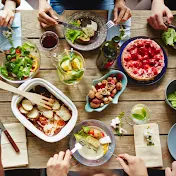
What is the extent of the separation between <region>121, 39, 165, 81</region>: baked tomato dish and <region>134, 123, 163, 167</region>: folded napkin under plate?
25 cm

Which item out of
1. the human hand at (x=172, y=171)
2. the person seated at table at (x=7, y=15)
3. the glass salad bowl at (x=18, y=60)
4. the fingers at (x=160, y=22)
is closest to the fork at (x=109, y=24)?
the fingers at (x=160, y=22)

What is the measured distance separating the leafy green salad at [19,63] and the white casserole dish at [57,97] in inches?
2.7

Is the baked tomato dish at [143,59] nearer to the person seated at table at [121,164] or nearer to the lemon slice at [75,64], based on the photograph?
the lemon slice at [75,64]

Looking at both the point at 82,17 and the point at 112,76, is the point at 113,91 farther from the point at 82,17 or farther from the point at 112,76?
the point at 82,17

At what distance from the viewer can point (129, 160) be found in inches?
61.3

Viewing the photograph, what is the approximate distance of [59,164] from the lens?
1513 millimetres

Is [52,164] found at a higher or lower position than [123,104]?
lower

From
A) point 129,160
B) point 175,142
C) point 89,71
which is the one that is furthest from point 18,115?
point 175,142

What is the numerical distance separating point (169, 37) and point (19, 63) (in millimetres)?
794

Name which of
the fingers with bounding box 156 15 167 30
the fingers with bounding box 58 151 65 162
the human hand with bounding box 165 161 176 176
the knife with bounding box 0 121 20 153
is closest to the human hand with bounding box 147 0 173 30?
the fingers with bounding box 156 15 167 30

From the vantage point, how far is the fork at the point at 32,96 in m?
1.52

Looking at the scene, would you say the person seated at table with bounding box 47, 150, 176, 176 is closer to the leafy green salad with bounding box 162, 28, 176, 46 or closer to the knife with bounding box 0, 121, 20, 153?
the knife with bounding box 0, 121, 20, 153

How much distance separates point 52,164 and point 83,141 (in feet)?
0.61

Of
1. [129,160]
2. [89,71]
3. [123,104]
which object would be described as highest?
[89,71]
